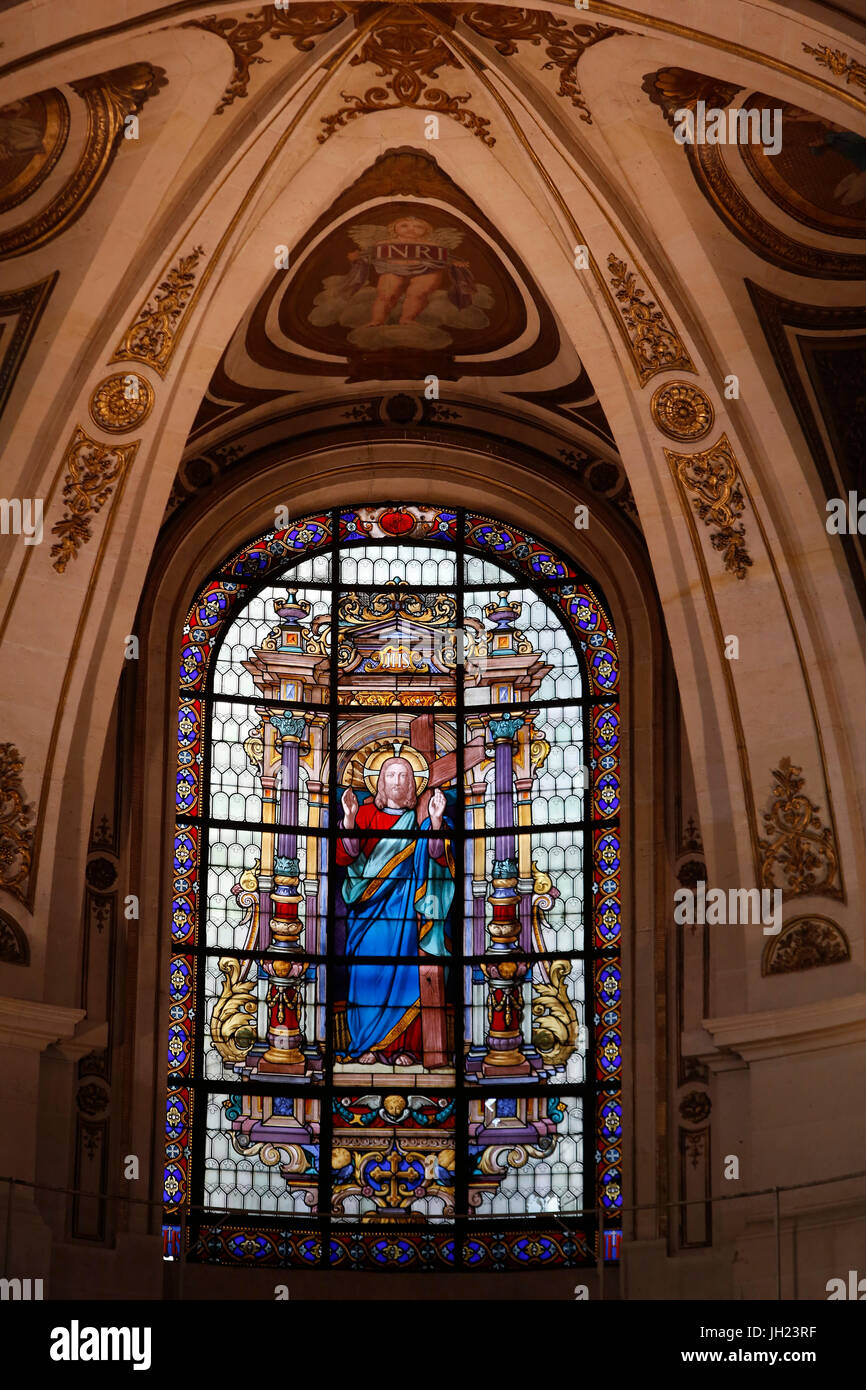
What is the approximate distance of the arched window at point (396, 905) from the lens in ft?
60.4

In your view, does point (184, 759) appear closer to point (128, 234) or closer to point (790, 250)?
point (128, 234)

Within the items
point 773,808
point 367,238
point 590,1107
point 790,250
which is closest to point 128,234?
point 367,238

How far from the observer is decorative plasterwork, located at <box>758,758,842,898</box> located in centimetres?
1702

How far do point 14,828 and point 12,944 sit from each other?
2.35ft

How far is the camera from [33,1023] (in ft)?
55.3

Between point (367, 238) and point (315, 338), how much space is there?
115 cm

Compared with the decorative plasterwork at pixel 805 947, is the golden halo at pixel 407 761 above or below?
above

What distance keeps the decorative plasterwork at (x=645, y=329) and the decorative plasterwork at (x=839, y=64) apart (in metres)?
2.32

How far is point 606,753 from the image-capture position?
19391 mm

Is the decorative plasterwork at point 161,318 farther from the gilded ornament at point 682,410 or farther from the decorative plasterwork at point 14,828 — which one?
the gilded ornament at point 682,410

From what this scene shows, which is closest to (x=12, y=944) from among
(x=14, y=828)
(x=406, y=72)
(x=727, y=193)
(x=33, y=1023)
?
(x=33, y=1023)
